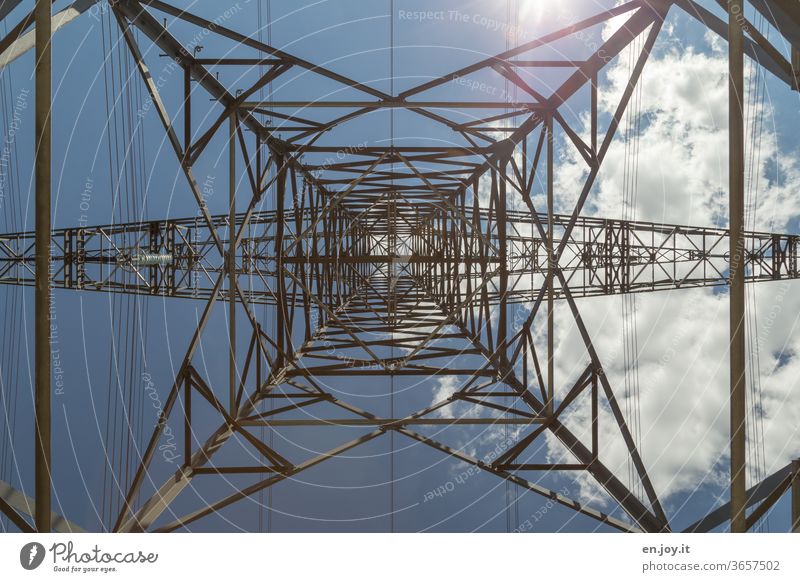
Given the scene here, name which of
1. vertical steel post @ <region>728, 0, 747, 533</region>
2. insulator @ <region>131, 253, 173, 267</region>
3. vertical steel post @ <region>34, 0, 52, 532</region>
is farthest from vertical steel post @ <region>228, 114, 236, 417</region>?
vertical steel post @ <region>728, 0, 747, 533</region>

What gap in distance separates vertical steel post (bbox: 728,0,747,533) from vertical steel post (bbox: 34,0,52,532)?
7715 millimetres

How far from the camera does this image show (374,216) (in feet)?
101

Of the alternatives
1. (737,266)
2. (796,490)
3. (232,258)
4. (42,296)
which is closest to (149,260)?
(232,258)

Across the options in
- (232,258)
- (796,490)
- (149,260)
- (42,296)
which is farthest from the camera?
(149,260)

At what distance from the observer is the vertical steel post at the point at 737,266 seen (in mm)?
5934

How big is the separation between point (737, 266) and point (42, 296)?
8021 mm

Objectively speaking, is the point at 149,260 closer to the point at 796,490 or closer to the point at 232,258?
the point at 232,258

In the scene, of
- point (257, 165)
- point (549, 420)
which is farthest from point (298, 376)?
point (549, 420)

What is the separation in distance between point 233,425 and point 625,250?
51.1 ft

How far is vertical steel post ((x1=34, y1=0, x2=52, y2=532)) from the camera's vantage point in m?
5.78

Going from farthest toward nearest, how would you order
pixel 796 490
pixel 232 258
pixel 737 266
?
pixel 232 258
pixel 796 490
pixel 737 266

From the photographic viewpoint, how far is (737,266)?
607 cm

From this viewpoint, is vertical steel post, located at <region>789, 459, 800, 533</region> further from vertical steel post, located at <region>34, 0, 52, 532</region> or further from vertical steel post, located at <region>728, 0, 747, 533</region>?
vertical steel post, located at <region>34, 0, 52, 532</region>

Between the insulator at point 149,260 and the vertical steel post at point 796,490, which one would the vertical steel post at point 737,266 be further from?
the insulator at point 149,260
